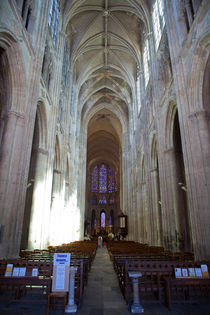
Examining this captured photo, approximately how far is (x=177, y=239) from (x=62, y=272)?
31.3 ft

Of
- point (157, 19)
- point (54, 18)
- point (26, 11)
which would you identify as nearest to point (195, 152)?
point (26, 11)

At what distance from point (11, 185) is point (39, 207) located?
439 cm

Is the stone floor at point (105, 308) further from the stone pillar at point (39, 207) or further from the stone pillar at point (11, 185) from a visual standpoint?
the stone pillar at point (39, 207)

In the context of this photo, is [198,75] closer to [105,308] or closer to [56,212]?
[105,308]

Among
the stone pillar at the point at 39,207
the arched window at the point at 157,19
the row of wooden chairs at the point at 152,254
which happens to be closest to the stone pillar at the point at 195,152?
the row of wooden chairs at the point at 152,254

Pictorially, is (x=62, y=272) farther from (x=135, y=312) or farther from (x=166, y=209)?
(x=166, y=209)

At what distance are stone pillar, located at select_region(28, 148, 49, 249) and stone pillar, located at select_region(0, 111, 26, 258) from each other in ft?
11.5

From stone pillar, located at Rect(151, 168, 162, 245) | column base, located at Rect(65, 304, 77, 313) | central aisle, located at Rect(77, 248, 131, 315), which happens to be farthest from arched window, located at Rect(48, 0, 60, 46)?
column base, located at Rect(65, 304, 77, 313)

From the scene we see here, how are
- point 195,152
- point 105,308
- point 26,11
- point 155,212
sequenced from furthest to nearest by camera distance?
point 155,212, point 26,11, point 195,152, point 105,308

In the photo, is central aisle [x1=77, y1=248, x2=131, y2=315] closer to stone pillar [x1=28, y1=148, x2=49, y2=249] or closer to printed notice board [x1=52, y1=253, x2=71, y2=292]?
printed notice board [x1=52, y1=253, x2=71, y2=292]

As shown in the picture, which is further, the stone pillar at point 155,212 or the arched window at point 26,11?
the stone pillar at point 155,212

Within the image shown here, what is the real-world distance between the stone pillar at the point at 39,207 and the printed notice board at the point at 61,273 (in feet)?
27.5

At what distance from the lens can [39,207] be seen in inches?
483

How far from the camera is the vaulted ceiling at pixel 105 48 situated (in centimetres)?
2044
